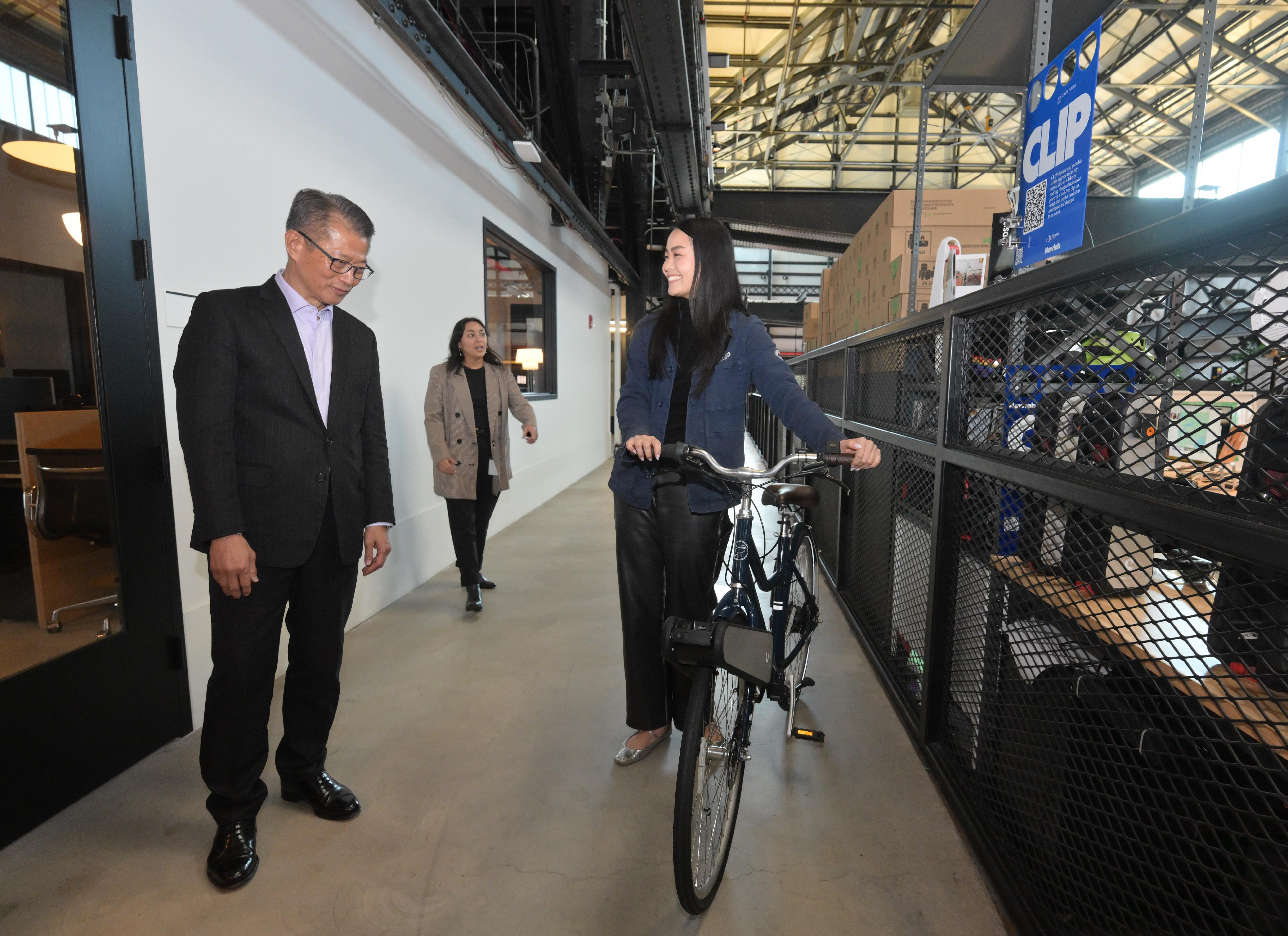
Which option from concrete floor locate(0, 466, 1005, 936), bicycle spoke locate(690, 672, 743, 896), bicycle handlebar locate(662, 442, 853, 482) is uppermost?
bicycle handlebar locate(662, 442, 853, 482)

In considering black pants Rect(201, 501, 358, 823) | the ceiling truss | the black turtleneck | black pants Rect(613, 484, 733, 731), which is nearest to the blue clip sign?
the black turtleneck

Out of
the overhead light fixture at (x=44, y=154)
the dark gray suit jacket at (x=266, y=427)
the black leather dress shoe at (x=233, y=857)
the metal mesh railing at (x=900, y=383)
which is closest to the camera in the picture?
the dark gray suit jacket at (x=266, y=427)

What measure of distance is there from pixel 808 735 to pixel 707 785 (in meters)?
0.84

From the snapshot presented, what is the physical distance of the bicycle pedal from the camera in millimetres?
2176

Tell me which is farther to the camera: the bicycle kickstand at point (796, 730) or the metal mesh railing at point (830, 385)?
the metal mesh railing at point (830, 385)

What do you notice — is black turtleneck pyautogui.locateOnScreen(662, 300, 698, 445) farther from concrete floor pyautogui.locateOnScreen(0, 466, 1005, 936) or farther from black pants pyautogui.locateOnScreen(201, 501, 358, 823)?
concrete floor pyautogui.locateOnScreen(0, 466, 1005, 936)

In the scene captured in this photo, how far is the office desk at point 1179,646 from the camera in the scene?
89 cm

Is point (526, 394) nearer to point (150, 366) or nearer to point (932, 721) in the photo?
point (150, 366)

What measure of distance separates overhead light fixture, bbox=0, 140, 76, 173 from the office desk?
273cm

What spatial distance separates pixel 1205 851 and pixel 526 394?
19.6 ft

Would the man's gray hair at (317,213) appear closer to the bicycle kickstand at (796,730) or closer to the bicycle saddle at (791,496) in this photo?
the bicycle saddle at (791,496)

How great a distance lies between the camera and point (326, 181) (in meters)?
3.03

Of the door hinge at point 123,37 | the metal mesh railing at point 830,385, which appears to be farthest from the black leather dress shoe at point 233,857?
the metal mesh railing at point 830,385

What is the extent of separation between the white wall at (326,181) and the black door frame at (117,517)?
75mm
